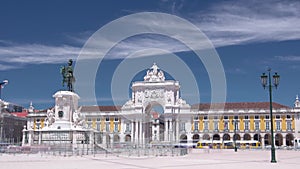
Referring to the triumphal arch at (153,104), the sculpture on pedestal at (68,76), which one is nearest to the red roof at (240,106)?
the triumphal arch at (153,104)

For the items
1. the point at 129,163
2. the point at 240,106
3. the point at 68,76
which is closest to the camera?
the point at 129,163

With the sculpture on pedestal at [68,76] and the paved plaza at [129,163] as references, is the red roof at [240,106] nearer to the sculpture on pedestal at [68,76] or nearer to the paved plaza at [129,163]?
the sculpture on pedestal at [68,76]

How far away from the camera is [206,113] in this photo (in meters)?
83.4

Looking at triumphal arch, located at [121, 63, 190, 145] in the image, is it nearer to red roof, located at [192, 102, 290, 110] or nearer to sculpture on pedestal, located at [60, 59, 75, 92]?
red roof, located at [192, 102, 290, 110]

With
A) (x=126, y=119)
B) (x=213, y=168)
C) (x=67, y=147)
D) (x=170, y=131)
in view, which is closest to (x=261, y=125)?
(x=170, y=131)

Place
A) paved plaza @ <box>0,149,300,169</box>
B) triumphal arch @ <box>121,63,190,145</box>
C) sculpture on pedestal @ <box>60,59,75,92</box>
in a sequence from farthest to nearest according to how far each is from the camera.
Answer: triumphal arch @ <box>121,63,190,145</box>
sculpture on pedestal @ <box>60,59,75,92</box>
paved plaza @ <box>0,149,300,169</box>

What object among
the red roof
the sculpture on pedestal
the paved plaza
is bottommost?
the paved plaza

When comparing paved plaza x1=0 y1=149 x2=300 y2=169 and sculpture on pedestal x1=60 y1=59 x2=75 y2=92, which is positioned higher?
sculpture on pedestal x1=60 y1=59 x2=75 y2=92

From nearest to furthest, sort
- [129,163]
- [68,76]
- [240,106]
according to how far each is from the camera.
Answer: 1. [129,163]
2. [68,76]
3. [240,106]

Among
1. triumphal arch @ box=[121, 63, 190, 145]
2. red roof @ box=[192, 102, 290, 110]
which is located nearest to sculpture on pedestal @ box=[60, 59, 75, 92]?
triumphal arch @ box=[121, 63, 190, 145]

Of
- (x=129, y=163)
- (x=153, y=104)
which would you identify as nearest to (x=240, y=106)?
(x=153, y=104)

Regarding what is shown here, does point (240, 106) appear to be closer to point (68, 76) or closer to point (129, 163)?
point (68, 76)

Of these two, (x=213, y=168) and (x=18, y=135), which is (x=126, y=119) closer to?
(x=18, y=135)

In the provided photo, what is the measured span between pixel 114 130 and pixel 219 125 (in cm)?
2441
